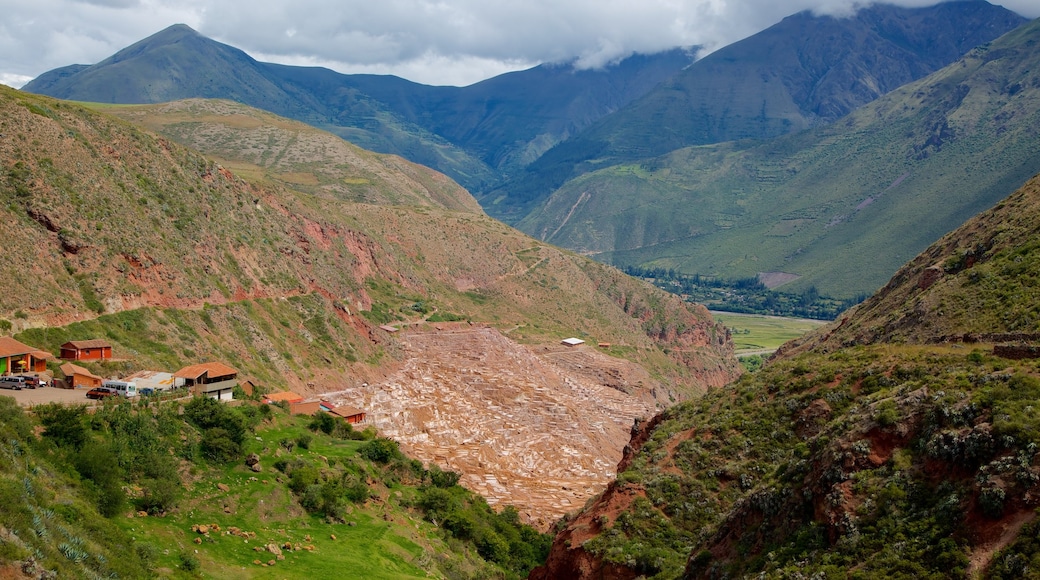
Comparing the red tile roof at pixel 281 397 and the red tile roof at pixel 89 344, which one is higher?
the red tile roof at pixel 89 344

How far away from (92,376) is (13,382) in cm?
365

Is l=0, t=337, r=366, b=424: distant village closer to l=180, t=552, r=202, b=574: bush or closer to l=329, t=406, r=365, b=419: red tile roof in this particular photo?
l=329, t=406, r=365, b=419: red tile roof

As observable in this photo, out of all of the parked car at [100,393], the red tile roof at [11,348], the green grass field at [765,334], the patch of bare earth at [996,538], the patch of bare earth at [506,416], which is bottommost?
the green grass field at [765,334]

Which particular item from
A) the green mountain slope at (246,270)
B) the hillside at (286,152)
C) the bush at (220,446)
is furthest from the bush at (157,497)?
the hillside at (286,152)

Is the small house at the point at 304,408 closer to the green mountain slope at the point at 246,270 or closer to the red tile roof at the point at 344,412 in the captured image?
the red tile roof at the point at 344,412

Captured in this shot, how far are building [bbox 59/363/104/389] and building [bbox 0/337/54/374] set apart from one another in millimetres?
909

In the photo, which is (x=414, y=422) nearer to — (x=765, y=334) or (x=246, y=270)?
(x=246, y=270)

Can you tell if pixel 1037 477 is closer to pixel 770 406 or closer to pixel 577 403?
pixel 770 406

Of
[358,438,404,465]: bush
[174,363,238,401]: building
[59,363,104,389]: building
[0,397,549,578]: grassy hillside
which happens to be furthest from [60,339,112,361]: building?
[358,438,404,465]: bush

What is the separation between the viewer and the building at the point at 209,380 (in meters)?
38.9

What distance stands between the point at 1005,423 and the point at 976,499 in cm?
194

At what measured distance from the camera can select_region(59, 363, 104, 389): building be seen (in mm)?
36506

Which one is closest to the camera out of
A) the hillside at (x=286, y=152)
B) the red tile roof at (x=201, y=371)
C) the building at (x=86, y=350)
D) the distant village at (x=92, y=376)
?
the distant village at (x=92, y=376)

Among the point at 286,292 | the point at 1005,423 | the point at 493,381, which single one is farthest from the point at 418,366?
the point at 1005,423
